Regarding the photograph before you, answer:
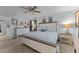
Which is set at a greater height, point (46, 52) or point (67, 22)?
point (67, 22)

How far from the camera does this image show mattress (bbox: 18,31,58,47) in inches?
75.5

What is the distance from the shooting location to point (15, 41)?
2.14 metres

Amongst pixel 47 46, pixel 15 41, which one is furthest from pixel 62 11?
pixel 15 41

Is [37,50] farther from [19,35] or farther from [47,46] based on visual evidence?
[19,35]

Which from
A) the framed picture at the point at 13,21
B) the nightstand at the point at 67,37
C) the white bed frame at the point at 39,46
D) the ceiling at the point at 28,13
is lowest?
the white bed frame at the point at 39,46

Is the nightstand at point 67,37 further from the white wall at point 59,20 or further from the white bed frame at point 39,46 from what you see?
the white bed frame at point 39,46

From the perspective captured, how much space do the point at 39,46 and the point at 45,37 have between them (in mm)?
281

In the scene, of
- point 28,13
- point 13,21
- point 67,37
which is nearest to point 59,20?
point 67,37

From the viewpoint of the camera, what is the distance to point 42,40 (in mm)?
1951

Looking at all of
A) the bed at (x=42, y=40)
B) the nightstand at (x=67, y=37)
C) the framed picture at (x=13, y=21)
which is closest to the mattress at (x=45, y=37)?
the bed at (x=42, y=40)

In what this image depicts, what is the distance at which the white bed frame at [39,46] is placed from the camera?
1.87m
